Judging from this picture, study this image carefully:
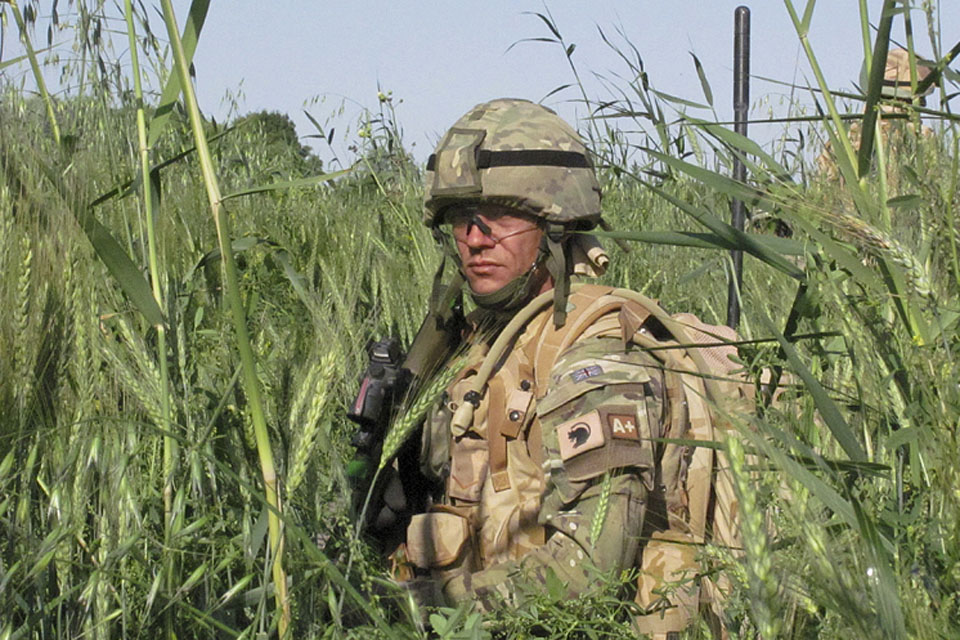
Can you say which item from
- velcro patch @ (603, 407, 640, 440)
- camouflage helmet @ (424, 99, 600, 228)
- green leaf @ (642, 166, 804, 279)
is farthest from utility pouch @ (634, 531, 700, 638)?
green leaf @ (642, 166, 804, 279)

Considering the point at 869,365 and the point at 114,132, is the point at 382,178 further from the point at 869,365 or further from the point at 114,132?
the point at 869,365

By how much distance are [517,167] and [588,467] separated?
833 mm

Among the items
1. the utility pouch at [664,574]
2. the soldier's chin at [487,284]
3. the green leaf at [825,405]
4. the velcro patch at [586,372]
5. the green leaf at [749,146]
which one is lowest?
the utility pouch at [664,574]

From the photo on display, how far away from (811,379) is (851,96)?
57 centimetres

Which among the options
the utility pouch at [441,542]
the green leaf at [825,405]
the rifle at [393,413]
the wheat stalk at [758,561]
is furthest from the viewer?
the utility pouch at [441,542]

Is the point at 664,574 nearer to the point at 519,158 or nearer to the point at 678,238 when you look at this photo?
the point at 519,158

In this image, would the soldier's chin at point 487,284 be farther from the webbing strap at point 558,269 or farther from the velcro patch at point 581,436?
the velcro patch at point 581,436

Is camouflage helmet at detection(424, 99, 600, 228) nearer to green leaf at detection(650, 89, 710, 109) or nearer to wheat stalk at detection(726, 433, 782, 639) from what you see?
green leaf at detection(650, 89, 710, 109)

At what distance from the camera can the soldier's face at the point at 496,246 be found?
2.92m

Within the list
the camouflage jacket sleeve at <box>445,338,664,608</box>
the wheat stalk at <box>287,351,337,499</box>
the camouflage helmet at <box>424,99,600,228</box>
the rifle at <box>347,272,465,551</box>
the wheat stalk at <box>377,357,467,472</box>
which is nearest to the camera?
the wheat stalk at <box>287,351,337,499</box>

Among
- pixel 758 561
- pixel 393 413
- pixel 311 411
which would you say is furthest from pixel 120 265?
pixel 758 561

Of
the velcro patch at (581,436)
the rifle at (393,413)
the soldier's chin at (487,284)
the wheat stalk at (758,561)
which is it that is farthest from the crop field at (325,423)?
the soldier's chin at (487,284)

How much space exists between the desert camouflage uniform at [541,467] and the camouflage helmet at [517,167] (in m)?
0.31

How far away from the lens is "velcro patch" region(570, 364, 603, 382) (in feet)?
8.32
